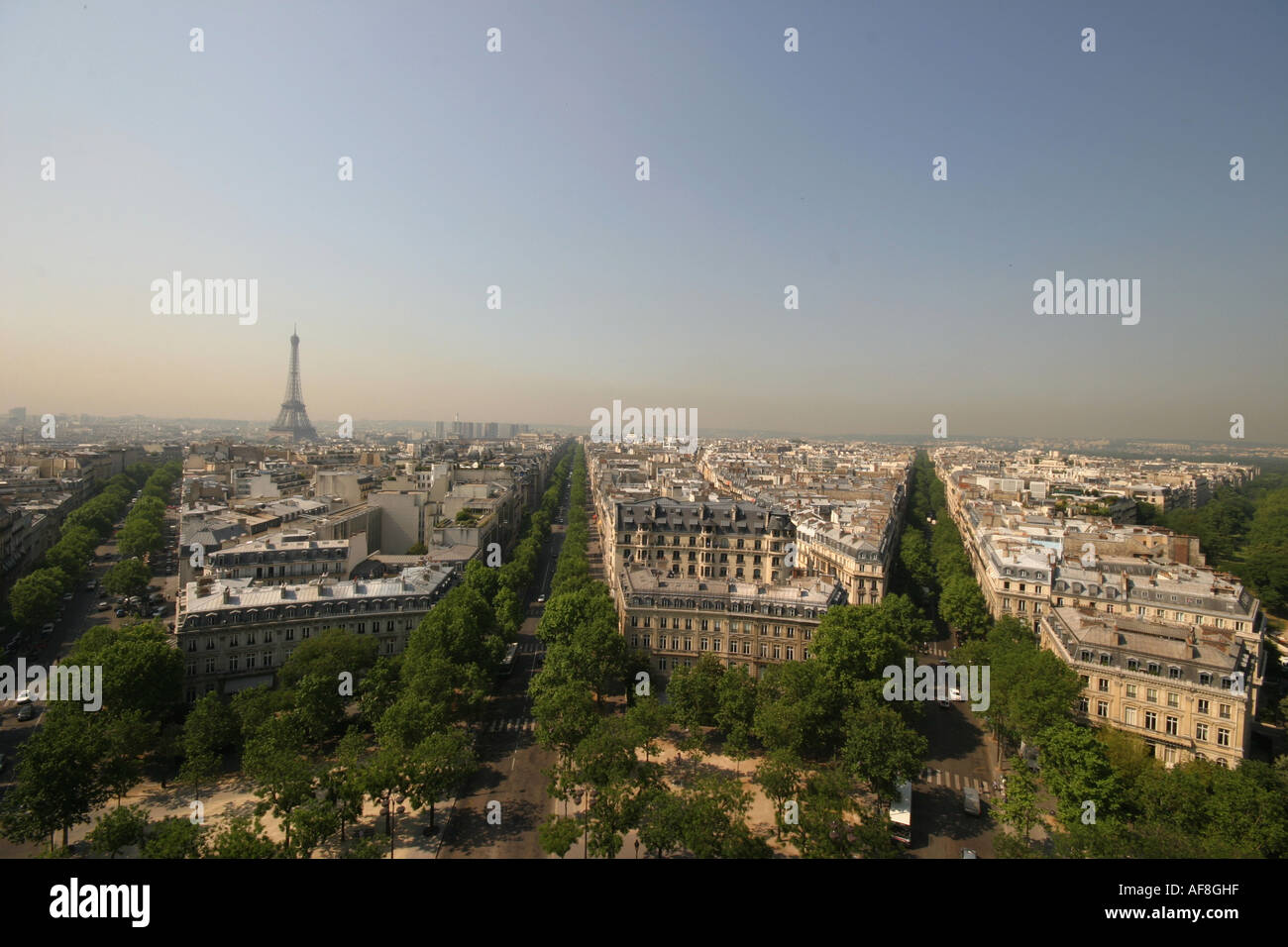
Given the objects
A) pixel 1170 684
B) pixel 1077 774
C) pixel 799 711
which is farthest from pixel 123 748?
pixel 1170 684

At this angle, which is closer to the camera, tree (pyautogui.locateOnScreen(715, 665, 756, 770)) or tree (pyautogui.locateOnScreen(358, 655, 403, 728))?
tree (pyautogui.locateOnScreen(715, 665, 756, 770))

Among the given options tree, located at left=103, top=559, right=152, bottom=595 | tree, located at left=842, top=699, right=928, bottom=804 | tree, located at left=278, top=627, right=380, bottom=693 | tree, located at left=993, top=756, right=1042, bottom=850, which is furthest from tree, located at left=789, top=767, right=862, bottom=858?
tree, located at left=103, top=559, right=152, bottom=595

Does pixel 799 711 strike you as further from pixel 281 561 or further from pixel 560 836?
pixel 281 561

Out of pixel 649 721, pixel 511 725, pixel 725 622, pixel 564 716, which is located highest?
pixel 725 622

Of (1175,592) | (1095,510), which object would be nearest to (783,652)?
(1175,592)

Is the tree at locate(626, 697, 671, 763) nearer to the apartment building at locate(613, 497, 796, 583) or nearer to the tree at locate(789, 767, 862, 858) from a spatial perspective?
the tree at locate(789, 767, 862, 858)
